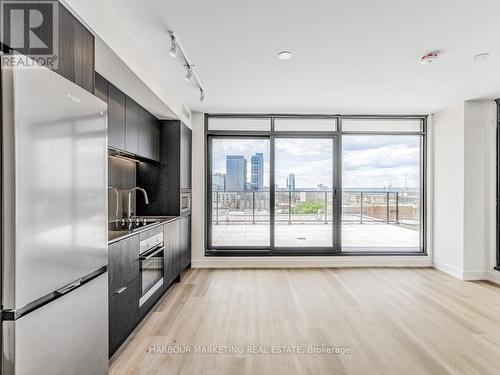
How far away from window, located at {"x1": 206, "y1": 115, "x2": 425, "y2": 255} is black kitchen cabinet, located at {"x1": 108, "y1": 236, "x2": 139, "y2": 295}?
2.39 metres

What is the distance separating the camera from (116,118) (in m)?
2.73

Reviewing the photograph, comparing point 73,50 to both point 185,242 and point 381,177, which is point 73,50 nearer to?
point 185,242

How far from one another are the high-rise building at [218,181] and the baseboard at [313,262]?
48.0 inches

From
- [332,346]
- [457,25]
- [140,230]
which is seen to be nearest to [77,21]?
[140,230]

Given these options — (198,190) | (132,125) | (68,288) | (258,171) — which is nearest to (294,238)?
(258,171)

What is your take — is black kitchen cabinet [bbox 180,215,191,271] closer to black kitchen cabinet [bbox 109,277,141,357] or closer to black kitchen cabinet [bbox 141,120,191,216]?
black kitchen cabinet [bbox 141,120,191,216]

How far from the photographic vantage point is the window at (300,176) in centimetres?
494

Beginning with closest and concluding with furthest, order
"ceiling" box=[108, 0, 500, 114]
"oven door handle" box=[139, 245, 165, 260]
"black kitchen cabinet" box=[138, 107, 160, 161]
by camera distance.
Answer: "ceiling" box=[108, 0, 500, 114] < "oven door handle" box=[139, 245, 165, 260] < "black kitchen cabinet" box=[138, 107, 160, 161]

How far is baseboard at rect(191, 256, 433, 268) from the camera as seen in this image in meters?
4.83

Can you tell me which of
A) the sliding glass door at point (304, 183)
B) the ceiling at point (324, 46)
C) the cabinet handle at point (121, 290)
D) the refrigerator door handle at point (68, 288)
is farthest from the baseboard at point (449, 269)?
the refrigerator door handle at point (68, 288)

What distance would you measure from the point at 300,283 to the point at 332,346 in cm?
159

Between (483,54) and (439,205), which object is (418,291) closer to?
(439,205)

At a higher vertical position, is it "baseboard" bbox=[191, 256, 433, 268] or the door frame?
the door frame

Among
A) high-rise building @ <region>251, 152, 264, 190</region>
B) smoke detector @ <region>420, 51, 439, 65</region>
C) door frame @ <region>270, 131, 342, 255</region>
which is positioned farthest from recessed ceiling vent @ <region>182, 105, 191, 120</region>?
smoke detector @ <region>420, 51, 439, 65</region>
